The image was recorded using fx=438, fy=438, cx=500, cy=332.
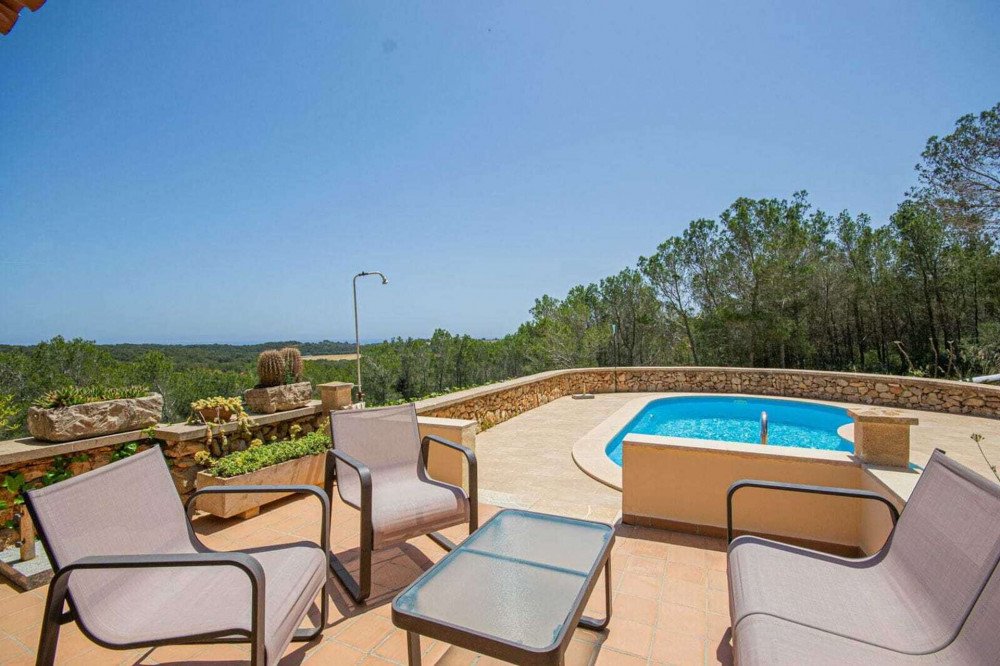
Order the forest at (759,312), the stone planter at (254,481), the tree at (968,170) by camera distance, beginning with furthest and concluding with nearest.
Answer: the forest at (759,312)
the tree at (968,170)
the stone planter at (254,481)

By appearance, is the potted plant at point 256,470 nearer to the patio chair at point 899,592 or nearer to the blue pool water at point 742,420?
the patio chair at point 899,592

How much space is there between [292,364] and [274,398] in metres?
0.39

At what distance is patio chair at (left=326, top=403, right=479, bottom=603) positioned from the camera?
2.27 metres

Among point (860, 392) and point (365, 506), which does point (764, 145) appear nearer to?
point (860, 392)

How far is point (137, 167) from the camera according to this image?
9.74m

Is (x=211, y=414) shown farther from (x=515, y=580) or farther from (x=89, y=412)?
(x=515, y=580)

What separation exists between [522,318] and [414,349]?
442 centimetres

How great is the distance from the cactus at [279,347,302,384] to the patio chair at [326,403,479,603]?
1.77m

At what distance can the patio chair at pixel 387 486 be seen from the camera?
2.27 metres

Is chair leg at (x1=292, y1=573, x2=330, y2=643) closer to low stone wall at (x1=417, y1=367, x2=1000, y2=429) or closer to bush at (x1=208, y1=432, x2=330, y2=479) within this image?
bush at (x1=208, y1=432, x2=330, y2=479)

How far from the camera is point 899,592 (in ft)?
5.00

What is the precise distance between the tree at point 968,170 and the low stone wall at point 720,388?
17.7 feet

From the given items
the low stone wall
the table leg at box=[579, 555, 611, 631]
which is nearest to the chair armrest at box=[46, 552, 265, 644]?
the table leg at box=[579, 555, 611, 631]

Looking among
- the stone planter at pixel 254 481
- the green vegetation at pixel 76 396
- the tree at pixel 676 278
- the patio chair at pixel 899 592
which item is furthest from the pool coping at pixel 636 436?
the tree at pixel 676 278
